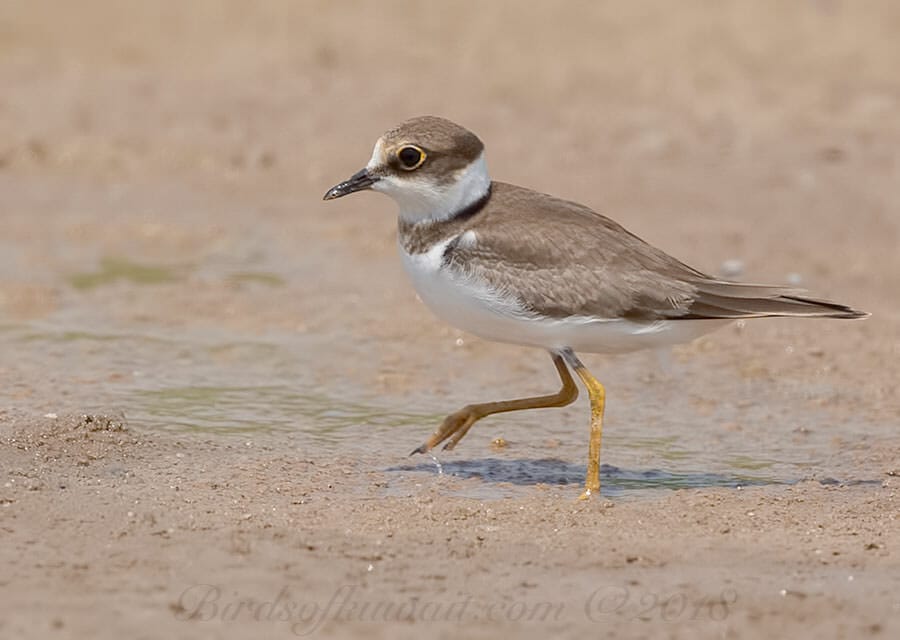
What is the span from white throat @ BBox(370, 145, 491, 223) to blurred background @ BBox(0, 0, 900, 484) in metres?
1.55

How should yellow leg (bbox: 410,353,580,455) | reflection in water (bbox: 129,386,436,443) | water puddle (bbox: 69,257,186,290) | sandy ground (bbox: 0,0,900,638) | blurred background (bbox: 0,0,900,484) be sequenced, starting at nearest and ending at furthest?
sandy ground (bbox: 0,0,900,638), yellow leg (bbox: 410,353,580,455), reflection in water (bbox: 129,386,436,443), blurred background (bbox: 0,0,900,484), water puddle (bbox: 69,257,186,290)

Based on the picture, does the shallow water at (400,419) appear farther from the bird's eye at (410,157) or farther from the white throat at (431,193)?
the bird's eye at (410,157)

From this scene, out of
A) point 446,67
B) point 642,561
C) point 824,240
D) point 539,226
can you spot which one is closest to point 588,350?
point 539,226

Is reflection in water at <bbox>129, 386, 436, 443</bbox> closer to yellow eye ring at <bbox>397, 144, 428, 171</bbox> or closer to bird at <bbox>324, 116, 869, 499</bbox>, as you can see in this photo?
bird at <bbox>324, 116, 869, 499</bbox>

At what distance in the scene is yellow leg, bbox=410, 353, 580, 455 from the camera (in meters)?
8.20

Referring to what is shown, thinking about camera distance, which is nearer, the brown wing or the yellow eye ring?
the brown wing

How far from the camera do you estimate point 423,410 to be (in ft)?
30.4

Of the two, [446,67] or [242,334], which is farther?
[446,67]

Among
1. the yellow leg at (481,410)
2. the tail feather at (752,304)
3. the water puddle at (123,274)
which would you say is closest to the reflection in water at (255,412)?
the yellow leg at (481,410)

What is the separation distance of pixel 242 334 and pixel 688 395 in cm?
291

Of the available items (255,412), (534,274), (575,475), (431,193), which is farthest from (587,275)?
(255,412)

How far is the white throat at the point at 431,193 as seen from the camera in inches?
307

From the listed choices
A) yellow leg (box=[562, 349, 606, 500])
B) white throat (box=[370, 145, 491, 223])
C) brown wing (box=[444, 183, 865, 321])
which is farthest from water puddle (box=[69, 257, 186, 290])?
yellow leg (box=[562, 349, 606, 500])

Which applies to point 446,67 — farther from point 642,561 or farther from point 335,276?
point 642,561
